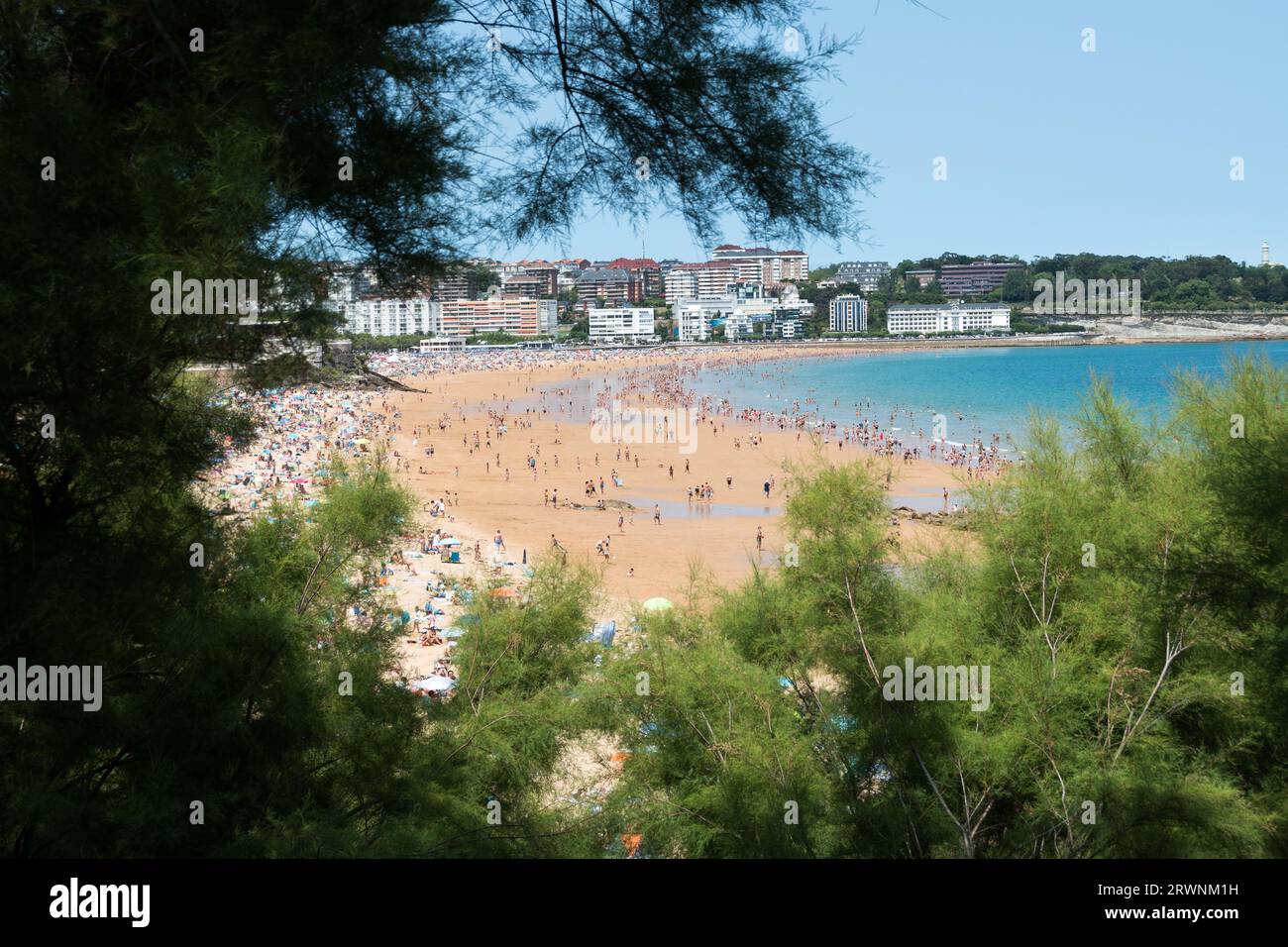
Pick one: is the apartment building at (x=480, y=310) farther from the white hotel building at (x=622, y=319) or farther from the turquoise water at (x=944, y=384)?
the turquoise water at (x=944, y=384)

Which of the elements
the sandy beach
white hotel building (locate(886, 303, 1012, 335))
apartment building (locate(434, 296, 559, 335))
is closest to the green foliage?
the sandy beach

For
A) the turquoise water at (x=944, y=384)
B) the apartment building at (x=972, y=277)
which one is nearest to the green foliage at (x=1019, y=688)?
the turquoise water at (x=944, y=384)

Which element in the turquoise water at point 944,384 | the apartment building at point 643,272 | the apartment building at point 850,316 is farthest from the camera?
the apartment building at point 850,316

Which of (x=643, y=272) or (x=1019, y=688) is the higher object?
(x=643, y=272)

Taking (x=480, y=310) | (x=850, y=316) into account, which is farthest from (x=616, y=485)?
(x=850, y=316)

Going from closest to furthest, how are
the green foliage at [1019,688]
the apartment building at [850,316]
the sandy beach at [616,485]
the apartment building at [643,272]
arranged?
the apartment building at [643,272]
the green foliage at [1019,688]
the sandy beach at [616,485]
the apartment building at [850,316]

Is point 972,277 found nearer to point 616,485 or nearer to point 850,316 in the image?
point 850,316

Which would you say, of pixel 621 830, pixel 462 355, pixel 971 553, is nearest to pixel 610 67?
pixel 621 830
